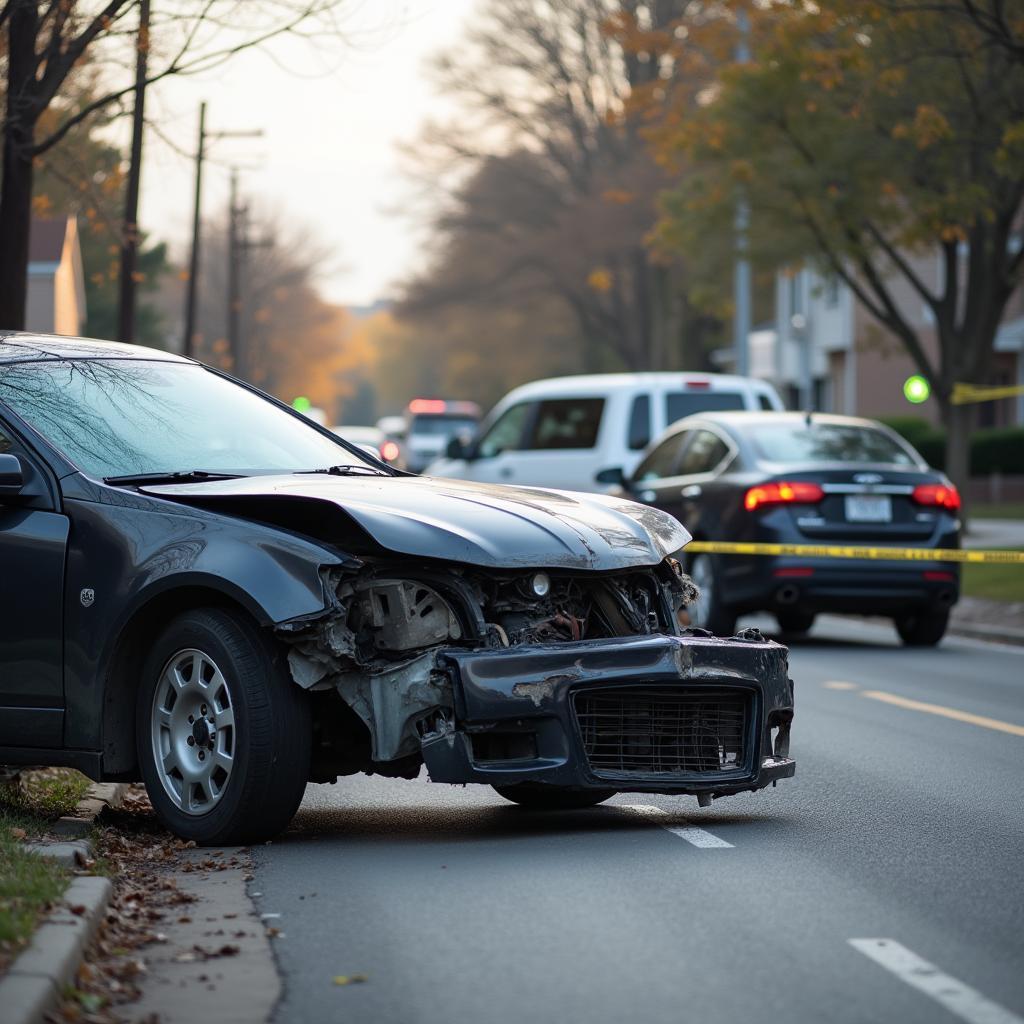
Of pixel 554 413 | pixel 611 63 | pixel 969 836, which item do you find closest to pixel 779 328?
pixel 611 63

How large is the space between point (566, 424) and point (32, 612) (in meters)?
13.2

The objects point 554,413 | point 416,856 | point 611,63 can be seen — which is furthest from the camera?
point 611,63

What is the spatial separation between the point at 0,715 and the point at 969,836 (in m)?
3.46

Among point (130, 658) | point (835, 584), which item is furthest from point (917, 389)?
point (130, 658)

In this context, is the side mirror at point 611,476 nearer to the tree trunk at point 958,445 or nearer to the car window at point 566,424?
the car window at point 566,424

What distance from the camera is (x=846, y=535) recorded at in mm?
15742

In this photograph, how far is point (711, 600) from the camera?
16.2 m

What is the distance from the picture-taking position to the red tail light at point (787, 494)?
51.5ft

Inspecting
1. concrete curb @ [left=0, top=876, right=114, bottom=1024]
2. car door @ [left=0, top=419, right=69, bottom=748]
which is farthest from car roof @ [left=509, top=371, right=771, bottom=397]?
concrete curb @ [left=0, top=876, right=114, bottom=1024]

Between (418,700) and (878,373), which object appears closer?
(418,700)

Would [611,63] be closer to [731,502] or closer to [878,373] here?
[878,373]

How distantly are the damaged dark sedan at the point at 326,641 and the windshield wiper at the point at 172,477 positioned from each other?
1 cm

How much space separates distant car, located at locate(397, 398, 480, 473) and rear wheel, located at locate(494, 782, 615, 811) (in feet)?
144

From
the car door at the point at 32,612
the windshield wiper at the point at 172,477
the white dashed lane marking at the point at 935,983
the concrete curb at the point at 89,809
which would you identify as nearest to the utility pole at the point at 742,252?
the concrete curb at the point at 89,809
